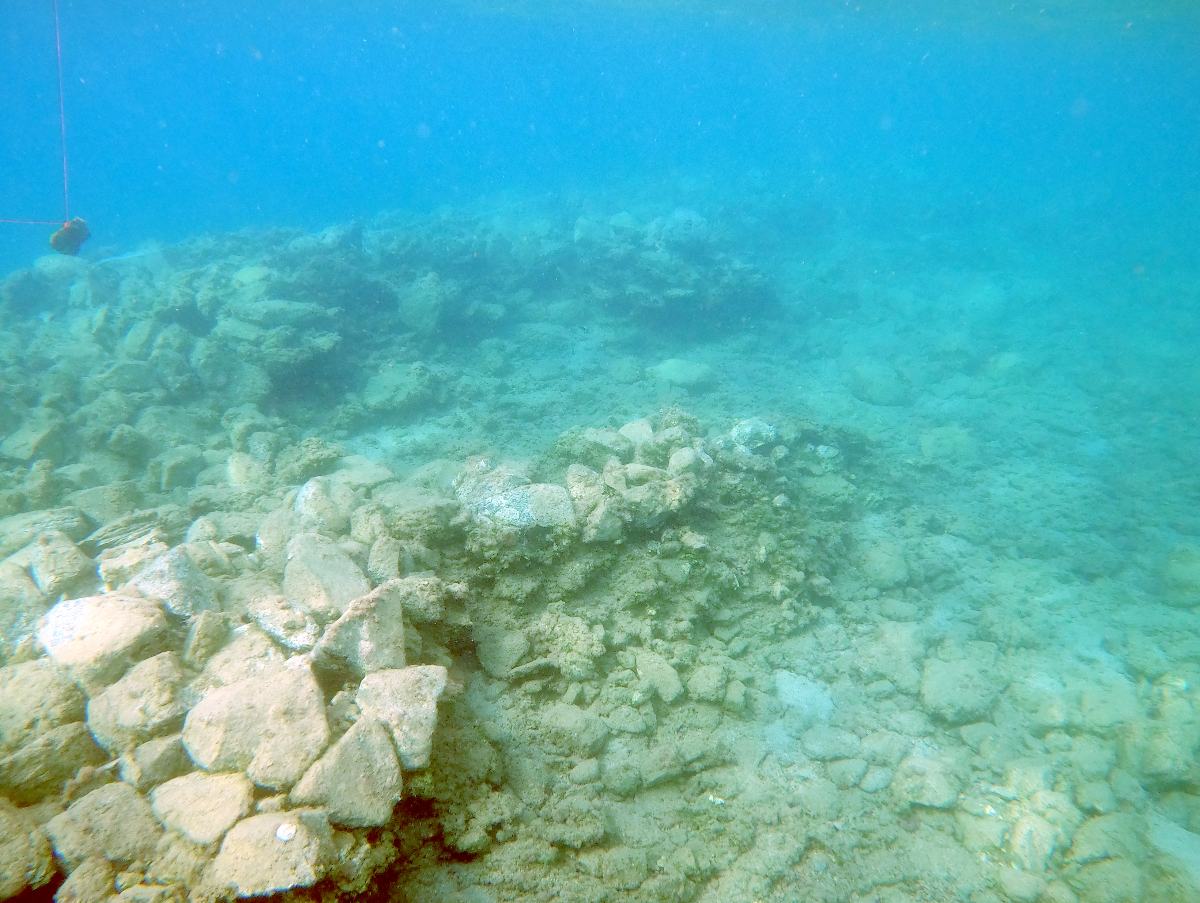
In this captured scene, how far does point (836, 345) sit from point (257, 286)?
14.5 meters

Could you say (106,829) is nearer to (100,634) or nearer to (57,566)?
(100,634)

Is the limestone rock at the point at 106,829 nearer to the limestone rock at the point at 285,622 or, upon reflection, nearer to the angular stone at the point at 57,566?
the limestone rock at the point at 285,622

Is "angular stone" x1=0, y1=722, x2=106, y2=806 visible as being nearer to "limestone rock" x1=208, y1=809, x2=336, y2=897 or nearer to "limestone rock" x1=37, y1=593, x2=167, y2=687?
"limestone rock" x1=37, y1=593, x2=167, y2=687

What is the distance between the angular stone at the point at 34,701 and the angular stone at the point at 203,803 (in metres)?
0.89

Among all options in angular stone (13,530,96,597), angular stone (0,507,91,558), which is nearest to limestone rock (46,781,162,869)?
angular stone (13,530,96,597)

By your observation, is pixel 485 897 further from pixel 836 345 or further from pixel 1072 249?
pixel 1072 249

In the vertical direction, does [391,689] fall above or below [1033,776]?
above

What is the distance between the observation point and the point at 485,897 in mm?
2703

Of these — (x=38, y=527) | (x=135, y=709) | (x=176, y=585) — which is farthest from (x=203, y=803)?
(x=38, y=527)

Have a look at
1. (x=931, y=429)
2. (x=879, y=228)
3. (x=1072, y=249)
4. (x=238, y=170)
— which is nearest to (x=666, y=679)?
(x=931, y=429)

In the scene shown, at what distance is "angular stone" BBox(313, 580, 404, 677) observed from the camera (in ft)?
10.2

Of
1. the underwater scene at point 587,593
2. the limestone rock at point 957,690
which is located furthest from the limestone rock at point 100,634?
the limestone rock at point 957,690

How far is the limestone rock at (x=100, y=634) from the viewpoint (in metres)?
3.11

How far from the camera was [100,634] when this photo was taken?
3.22 meters
